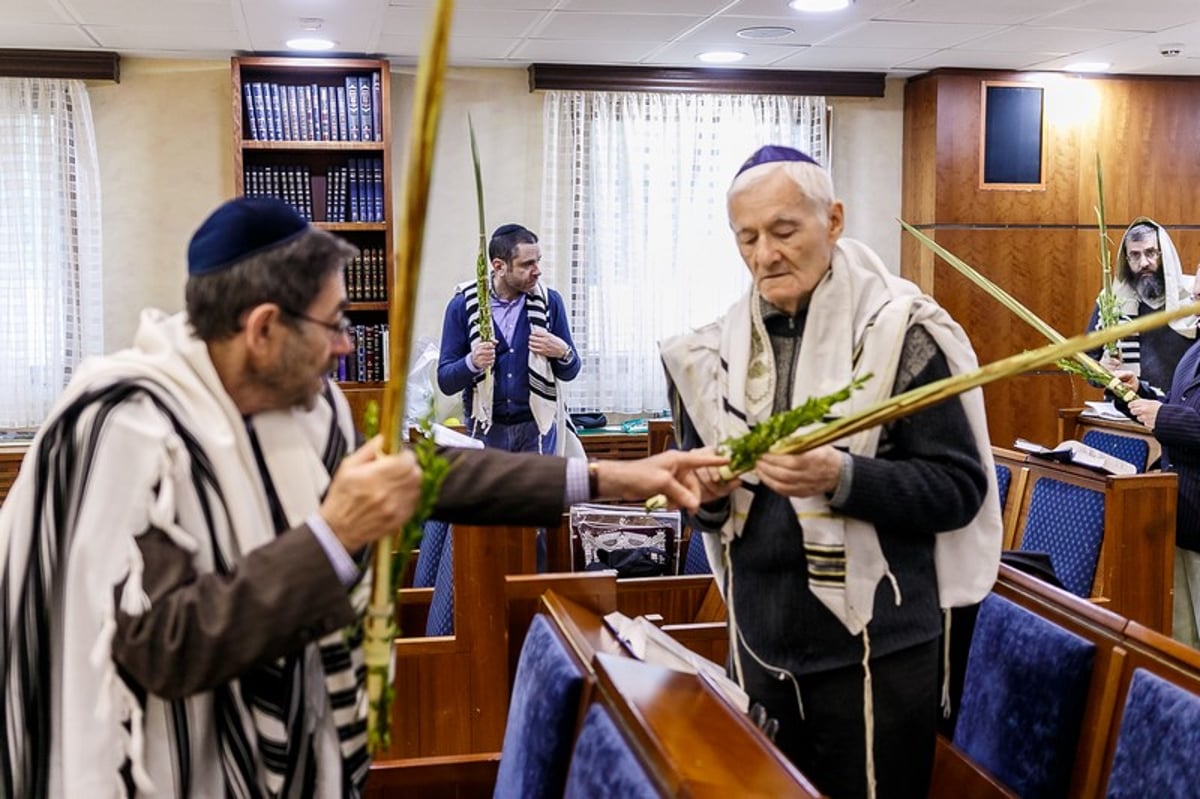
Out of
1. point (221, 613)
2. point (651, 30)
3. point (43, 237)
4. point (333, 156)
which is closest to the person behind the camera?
point (221, 613)

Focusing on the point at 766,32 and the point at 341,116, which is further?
the point at 341,116

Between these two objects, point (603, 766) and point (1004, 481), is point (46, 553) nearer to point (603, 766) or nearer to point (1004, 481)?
point (603, 766)

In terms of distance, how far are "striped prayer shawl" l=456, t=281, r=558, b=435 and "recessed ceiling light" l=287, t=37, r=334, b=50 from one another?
1.59m

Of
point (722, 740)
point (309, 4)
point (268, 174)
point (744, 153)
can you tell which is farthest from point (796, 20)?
point (722, 740)

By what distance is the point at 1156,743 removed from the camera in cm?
169

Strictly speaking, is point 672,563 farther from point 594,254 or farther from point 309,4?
point 594,254

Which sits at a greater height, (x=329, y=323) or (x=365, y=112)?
(x=365, y=112)

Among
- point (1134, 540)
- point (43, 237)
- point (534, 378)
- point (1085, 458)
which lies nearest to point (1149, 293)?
Result: point (1085, 458)

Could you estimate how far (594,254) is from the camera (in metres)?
6.33

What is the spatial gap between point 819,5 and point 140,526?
415 centimetres

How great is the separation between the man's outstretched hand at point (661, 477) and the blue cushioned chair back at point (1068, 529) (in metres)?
1.91

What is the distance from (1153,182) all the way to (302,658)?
256 inches

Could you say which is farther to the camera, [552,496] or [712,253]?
[712,253]

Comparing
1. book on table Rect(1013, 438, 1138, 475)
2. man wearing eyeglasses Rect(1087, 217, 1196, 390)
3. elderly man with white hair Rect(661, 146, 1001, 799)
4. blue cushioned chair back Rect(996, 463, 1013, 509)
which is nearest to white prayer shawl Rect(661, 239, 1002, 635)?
elderly man with white hair Rect(661, 146, 1001, 799)
